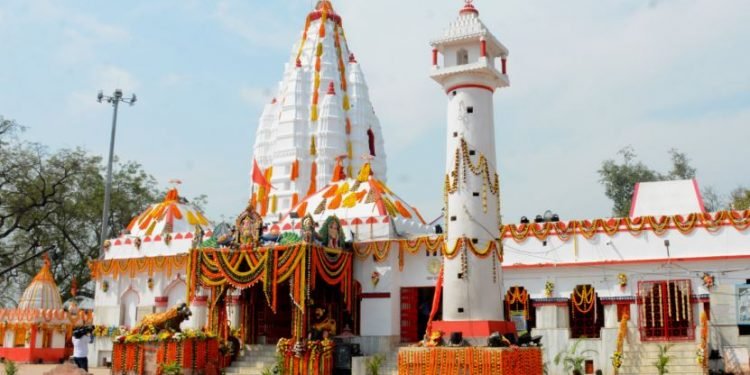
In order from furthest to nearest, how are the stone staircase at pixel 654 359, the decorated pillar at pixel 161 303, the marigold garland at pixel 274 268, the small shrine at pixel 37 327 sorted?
the small shrine at pixel 37 327, the decorated pillar at pixel 161 303, the marigold garland at pixel 274 268, the stone staircase at pixel 654 359

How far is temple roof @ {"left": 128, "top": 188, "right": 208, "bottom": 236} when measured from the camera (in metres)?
32.8

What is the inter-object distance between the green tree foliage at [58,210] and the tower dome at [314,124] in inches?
361

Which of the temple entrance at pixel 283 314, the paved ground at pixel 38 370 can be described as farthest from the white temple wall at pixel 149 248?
the paved ground at pixel 38 370

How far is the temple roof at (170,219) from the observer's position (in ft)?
108

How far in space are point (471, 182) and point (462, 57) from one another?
3.61 m

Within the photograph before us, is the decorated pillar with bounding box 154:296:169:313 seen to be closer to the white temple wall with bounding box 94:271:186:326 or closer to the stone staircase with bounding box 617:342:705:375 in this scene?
the white temple wall with bounding box 94:271:186:326

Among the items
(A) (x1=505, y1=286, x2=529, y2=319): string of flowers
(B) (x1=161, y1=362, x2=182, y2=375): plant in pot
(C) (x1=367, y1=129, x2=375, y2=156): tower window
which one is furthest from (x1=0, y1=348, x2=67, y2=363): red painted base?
(A) (x1=505, y1=286, x2=529, y2=319): string of flowers

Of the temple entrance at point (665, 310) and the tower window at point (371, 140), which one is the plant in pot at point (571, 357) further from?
the tower window at point (371, 140)

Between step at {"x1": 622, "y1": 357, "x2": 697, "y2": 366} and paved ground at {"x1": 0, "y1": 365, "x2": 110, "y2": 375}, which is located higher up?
step at {"x1": 622, "y1": 357, "x2": 697, "y2": 366}

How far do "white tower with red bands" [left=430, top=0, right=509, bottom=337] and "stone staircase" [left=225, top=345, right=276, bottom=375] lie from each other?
756 centimetres

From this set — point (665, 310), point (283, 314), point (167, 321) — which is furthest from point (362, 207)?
point (665, 310)

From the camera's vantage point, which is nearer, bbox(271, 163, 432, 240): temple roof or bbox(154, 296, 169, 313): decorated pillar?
bbox(271, 163, 432, 240): temple roof

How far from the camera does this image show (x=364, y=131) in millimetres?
39594

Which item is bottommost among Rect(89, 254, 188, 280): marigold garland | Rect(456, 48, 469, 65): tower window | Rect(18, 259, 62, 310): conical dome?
Rect(18, 259, 62, 310): conical dome
